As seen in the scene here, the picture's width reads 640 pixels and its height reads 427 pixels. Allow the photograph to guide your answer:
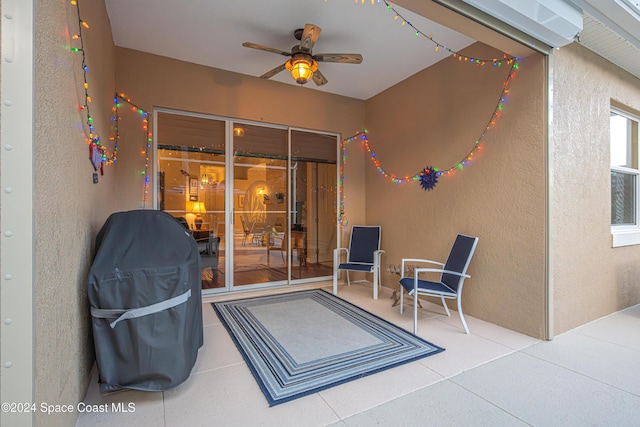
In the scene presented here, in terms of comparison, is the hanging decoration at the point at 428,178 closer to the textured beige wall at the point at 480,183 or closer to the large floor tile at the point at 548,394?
the textured beige wall at the point at 480,183

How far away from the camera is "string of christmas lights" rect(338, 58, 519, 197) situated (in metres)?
2.84

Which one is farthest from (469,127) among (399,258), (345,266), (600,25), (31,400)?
(31,400)

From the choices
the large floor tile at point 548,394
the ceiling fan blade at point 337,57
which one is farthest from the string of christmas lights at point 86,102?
the large floor tile at point 548,394

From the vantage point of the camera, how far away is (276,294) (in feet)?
12.9

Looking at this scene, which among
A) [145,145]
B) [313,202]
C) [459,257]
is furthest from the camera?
[313,202]

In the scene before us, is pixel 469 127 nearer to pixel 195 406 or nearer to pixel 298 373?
pixel 298 373

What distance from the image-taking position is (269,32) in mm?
3004

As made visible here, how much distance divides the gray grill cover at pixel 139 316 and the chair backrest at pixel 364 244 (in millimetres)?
2900

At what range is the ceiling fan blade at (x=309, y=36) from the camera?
99.1 inches

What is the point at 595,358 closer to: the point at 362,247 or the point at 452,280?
the point at 452,280

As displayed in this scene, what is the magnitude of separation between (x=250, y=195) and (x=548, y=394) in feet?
12.1

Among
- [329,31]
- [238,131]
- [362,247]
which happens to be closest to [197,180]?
[238,131]

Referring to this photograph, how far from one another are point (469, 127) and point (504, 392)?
8.29 ft

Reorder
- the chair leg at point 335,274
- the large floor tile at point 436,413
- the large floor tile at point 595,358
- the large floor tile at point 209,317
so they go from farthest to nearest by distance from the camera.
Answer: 1. the chair leg at point 335,274
2. the large floor tile at point 209,317
3. the large floor tile at point 595,358
4. the large floor tile at point 436,413
